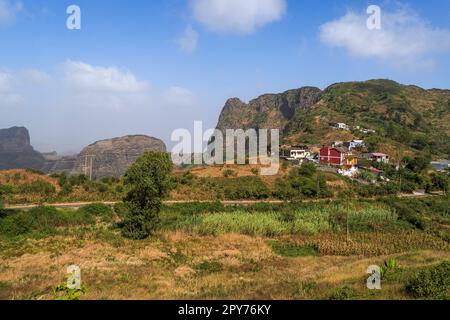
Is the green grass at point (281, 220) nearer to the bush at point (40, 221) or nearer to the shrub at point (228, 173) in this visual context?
the bush at point (40, 221)

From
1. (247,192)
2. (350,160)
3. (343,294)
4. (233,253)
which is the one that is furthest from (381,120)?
(343,294)

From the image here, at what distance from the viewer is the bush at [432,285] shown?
10.9m

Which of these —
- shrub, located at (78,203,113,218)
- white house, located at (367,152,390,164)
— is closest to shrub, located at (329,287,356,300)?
shrub, located at (78,203,113,218)

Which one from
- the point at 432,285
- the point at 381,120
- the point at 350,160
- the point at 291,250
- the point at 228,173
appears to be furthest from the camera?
the point at 381,120

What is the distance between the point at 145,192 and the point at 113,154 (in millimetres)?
65246

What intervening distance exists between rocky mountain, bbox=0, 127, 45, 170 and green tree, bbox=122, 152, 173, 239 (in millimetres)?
81052

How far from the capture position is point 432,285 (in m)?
11.2

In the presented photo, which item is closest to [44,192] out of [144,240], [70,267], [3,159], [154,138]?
[144,240]

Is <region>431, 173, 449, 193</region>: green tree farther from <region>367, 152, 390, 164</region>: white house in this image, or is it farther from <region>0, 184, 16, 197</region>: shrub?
<region>0, 184, 16, 197</region>: shrub

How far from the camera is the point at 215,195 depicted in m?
46.3

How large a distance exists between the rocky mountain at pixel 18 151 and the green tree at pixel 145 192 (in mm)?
81052

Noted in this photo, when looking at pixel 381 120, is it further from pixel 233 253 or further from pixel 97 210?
pixel 233 253

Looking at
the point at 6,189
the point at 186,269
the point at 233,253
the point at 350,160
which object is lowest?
the point at 233,253

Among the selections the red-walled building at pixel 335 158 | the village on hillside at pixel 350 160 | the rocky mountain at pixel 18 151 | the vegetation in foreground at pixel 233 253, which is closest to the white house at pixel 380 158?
the village on hillside at pixel 350 160
